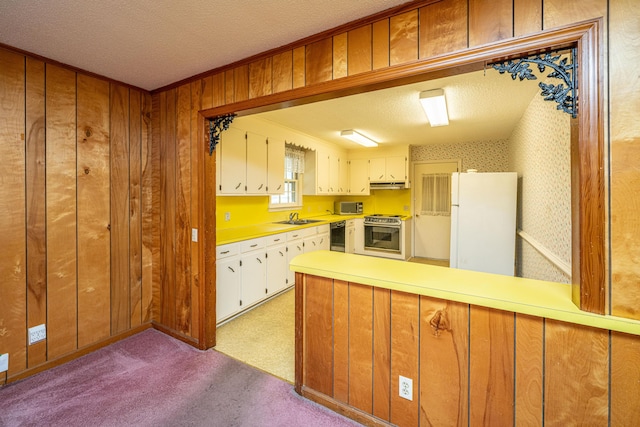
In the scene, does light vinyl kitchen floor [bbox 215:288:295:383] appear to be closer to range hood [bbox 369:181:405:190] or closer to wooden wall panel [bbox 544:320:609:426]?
wooden wall panel [bbox 544:320:609:426]

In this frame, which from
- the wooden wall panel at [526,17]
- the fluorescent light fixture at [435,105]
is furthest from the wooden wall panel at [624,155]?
the fluorescent light fixture at [435,105]

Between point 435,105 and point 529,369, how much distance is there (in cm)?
258

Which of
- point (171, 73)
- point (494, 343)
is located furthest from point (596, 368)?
point (171, 73)

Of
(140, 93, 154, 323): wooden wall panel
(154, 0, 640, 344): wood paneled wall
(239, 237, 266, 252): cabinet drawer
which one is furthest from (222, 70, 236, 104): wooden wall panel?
(239, 237, 266, 252): cabinet drawer

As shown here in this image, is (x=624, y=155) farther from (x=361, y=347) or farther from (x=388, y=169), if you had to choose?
(x=388, y=169)

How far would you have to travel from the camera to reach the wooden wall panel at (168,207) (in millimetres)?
2631

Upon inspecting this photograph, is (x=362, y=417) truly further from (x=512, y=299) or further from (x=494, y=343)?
(x=512, y=299)

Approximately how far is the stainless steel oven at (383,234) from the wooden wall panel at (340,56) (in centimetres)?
397

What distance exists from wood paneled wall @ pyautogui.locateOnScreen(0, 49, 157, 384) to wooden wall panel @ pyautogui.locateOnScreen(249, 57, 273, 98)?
140cm

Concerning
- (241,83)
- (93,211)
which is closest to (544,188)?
(241,83)

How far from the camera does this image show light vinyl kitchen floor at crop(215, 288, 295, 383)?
2.25 meters

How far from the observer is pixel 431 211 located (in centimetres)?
572

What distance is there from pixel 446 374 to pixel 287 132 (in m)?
3.73

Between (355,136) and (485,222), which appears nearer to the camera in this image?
(485,222)
